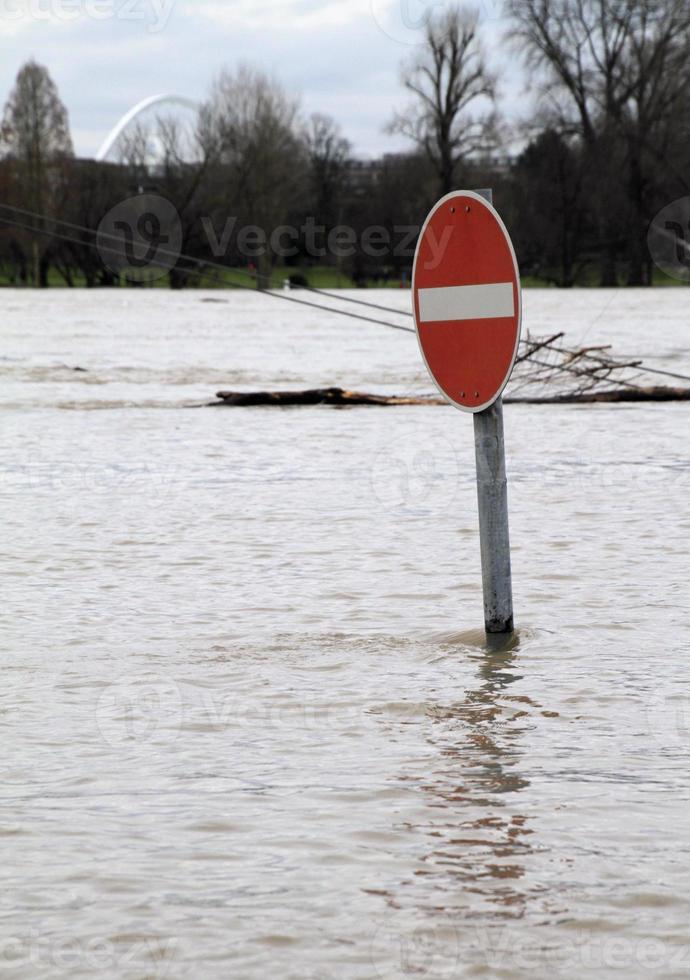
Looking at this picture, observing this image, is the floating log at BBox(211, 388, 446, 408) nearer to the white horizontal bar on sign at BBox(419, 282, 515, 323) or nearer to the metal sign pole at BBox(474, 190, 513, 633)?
the metal sign pole at BBox(474, 190, 513, 633)

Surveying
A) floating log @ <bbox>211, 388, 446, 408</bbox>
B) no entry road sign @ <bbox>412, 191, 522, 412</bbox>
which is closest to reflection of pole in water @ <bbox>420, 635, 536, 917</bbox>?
no entry road sign @ <bbox>412, 191, 522, 412</bbox>

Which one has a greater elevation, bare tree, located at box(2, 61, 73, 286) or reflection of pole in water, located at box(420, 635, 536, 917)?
bare tree, located at box(2, 61, 73, 286)

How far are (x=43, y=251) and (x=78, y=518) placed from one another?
81509 mm

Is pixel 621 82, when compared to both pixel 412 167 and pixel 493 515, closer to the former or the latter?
pixel 412 167

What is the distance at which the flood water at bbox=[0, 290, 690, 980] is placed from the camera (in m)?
3.08

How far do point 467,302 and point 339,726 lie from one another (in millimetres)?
1483

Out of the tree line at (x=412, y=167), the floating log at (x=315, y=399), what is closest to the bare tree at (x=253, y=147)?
the tree line at (x=412, y=167)

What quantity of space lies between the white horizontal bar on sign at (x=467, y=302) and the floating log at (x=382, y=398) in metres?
10.4

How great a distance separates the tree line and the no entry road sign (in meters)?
62.2

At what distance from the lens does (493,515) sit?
5.48 metres

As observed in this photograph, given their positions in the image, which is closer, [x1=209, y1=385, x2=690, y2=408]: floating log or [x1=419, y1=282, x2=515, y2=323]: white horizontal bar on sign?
[x1=419, y1=282, x2=515, y2=323]: white horizontal bar on sign

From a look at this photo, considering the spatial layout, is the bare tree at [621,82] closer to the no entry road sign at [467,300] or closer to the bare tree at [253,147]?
the bare tree at [253,147]

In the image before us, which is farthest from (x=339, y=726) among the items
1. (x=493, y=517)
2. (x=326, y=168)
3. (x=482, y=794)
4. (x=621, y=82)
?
(x=326, y=168)

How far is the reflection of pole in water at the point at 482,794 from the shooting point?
331cm
